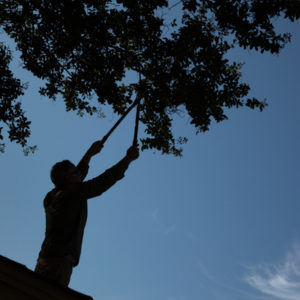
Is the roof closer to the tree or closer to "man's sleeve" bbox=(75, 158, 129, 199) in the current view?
"man's sleeve" bbox=(75, 158, 129, 199)

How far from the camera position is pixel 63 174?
4477 millimetres

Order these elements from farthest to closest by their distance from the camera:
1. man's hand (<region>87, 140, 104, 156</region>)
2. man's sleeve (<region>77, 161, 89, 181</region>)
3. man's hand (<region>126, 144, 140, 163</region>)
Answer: man's hand (<region>87, 140, 104, 156</region>) < man's sleeve (<region>77, 161, 89, 181</region>) < man's hand (<region>126, 144, 140, 163</region>)

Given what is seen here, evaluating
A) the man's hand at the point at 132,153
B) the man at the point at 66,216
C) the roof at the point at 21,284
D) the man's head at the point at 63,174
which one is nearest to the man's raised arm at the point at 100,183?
the man at the point at 66,216

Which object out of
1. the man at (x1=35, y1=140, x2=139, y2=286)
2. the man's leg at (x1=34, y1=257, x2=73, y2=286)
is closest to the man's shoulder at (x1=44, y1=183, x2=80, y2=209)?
the man at (x1=35, y1=140, x2=139, y2=286)

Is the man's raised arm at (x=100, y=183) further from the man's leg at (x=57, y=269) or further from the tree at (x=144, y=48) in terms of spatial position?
the tree at (x=144, y=48)

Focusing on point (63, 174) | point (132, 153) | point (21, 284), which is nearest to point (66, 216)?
point (63, 174)

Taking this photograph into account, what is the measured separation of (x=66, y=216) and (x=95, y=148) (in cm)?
283

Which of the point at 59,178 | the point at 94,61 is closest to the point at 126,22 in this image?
the point at 94,61

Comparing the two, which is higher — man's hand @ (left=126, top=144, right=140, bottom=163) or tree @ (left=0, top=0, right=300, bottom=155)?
→ tree @ (left=0, top=0, right=300, bottom=155)

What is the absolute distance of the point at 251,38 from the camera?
786cm

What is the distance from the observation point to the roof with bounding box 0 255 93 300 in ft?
9.48

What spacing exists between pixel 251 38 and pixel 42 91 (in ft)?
24.4

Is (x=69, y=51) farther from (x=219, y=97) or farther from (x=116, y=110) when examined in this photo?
(x=219, y=97)

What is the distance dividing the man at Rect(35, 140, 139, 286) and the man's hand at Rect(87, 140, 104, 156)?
196cm
